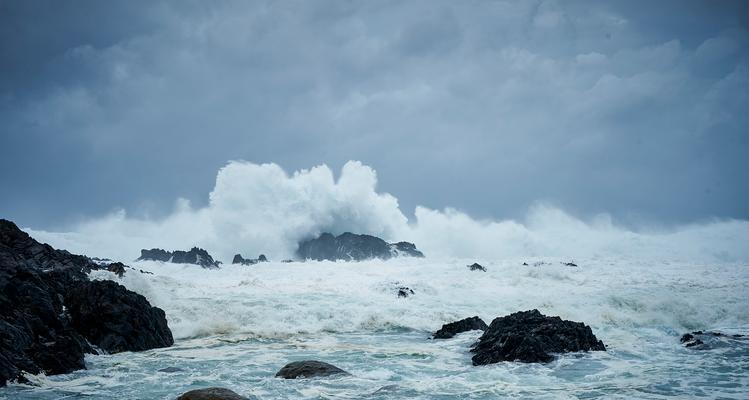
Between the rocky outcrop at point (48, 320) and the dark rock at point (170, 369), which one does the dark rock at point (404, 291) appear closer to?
the rocky outcrop at point (48, 320)

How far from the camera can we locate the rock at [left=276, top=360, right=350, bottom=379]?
10.6 m

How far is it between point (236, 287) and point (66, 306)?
Result: 13.3 m

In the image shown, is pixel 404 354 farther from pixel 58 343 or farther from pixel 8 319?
pixel 8 319

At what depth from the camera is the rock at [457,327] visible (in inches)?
687

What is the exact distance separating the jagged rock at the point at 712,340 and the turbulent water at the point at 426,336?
35cm

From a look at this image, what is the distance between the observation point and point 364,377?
10.9 metres

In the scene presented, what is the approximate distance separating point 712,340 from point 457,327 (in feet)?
25.8

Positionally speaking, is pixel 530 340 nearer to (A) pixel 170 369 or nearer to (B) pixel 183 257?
(A) pixel 170 369

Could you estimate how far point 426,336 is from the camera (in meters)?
18.0

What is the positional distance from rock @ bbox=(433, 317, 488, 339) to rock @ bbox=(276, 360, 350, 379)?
711 cm

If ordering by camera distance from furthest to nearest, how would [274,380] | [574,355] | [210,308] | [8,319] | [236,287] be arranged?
[236,287], [210,308], [574,355], [8,319], [274,380]

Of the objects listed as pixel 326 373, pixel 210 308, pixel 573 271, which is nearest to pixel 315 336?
pixel 210 308

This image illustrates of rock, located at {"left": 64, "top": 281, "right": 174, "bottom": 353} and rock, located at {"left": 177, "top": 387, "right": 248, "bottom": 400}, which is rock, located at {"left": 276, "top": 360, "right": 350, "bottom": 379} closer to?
rock, located at {"left": 177, "top": 387, "right": 248, "bottom": 400}

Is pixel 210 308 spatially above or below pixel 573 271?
below
